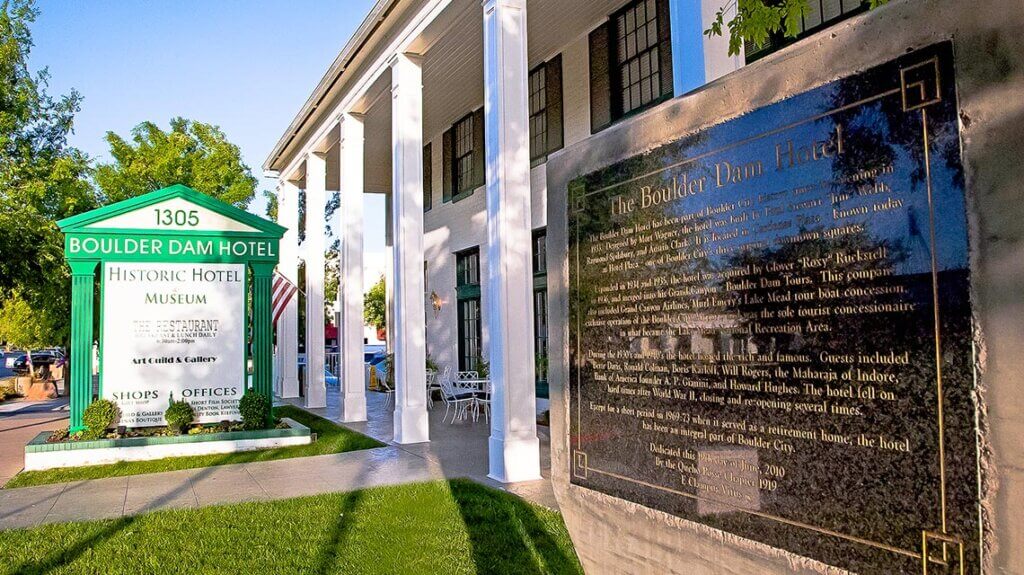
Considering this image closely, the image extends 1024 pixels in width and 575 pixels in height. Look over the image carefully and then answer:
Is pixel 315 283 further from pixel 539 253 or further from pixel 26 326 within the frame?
pixel 26 326

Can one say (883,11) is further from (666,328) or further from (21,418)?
(21,418)

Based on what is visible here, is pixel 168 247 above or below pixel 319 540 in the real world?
above

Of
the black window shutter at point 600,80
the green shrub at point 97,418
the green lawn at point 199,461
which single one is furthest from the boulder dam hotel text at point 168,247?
the black window shutter at point 600,80

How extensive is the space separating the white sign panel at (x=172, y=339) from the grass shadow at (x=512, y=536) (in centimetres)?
576

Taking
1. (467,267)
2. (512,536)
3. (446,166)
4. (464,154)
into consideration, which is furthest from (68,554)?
(446,166)

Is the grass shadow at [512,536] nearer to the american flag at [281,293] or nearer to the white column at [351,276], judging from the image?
the white column at [351,276]

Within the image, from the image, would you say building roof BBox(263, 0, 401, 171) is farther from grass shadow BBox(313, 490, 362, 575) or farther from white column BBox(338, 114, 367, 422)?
grass shadow BBox(313, 490, 362, 575)

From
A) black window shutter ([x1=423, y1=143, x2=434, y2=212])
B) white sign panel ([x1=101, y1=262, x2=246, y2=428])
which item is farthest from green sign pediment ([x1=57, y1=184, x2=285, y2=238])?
black window shutter ([x1=423, y1=143, x2=434, y2=212])

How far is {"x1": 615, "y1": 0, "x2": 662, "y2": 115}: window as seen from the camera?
11633 millimetres

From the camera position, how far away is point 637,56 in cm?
1202

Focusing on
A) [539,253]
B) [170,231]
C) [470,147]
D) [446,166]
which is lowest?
[539,253]

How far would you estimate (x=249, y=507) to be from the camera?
7523 mm

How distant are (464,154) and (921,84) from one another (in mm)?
16914

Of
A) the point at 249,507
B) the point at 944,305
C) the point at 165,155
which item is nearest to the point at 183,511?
the point at 249,507
